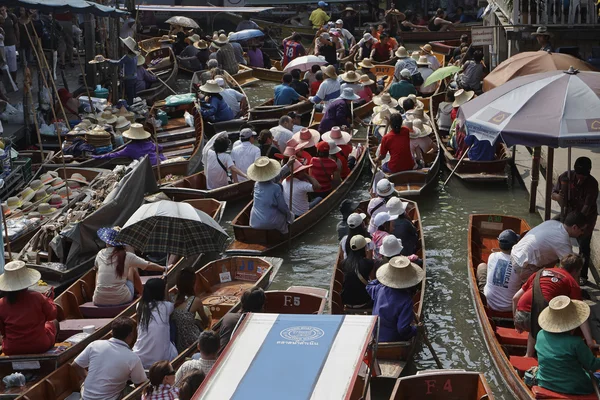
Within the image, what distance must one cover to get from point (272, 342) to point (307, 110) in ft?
47.1

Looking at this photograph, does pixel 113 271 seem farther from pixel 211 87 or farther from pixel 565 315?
pixel 211 87

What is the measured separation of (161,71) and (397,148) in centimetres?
1170

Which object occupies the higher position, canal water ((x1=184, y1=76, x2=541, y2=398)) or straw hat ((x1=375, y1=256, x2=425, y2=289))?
A: straw hat ((x1=375, y1=256, x2=425, y2=289))

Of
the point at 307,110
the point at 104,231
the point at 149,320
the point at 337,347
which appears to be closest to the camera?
the point at 337,347

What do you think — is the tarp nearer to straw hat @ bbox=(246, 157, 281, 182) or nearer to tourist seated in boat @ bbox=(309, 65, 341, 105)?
straw hat @ bbox=(246, 157, 281, 182)

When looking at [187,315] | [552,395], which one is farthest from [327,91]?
[552,395]

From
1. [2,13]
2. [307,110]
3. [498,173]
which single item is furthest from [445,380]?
[2,13]

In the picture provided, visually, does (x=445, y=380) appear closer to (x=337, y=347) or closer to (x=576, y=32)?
(x=337, y=347)

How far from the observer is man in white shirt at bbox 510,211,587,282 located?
984cm

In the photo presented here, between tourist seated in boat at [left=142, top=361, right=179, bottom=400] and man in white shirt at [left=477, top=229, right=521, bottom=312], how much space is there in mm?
4153

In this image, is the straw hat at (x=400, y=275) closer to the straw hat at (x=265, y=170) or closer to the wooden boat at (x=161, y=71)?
the straw hat at (x=265, y=170)

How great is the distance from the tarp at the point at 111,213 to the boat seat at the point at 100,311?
1.40 meters

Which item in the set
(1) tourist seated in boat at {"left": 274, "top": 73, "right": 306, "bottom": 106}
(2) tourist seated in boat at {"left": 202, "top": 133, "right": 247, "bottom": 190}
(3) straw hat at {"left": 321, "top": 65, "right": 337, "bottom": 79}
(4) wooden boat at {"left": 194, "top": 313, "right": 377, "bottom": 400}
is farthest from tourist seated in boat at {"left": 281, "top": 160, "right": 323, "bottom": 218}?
(4) wooden boat at {"left": 194, "top": 313, "right": 377, "bottom": 400}

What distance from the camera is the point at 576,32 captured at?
1842 cm
